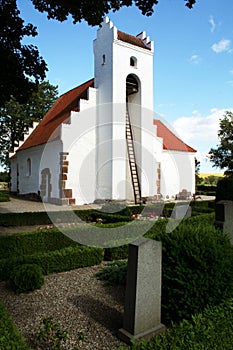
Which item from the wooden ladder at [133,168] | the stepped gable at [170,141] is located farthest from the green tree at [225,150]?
the wooden ladder at [133,168]

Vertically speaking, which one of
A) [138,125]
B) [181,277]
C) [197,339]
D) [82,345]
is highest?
[138,125]

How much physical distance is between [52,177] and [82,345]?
477 inches

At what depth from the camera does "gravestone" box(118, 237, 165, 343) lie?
2.91 metres

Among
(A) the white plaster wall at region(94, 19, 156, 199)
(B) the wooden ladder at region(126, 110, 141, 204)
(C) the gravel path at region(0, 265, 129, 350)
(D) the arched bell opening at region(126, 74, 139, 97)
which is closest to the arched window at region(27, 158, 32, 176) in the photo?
(A) the white plaster wall at region(94, 19, 156, 199)

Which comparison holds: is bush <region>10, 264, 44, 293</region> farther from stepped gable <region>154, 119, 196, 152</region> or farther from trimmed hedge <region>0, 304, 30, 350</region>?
stepped gable <region>154, 119, 196, 152</region>

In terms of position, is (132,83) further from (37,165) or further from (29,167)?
(29,167)

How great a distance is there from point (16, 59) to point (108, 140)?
6.49 metres

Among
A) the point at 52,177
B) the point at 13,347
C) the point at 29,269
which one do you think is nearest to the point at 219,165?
the point at 52,177

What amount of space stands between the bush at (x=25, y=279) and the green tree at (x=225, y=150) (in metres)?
23.3

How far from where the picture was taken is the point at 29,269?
13.8 feet

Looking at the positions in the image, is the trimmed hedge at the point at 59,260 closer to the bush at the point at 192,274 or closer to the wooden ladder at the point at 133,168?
the bush at the point at 192,274

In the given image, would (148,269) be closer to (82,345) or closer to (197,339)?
(197,339)

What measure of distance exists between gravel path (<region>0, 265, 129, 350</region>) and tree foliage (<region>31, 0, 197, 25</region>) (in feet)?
21.9

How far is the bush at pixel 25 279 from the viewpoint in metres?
4.09
